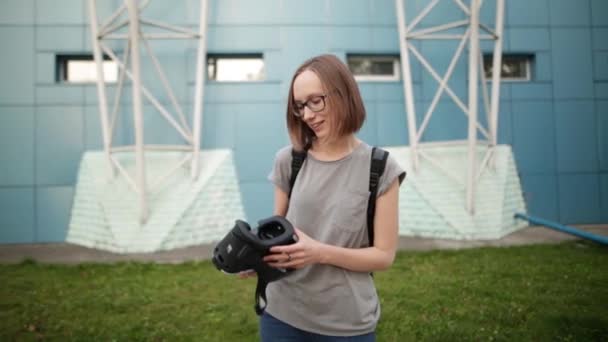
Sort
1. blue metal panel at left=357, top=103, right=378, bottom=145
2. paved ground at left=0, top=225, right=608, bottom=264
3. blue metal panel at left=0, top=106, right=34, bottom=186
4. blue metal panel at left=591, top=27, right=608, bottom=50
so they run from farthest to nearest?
blue metal panel at left=591, top=27, right=608, bottom=50 < blue metal panel at left=357, top=103, right=378, bottom=145 < blue metal panel at left=0, top=106, right=34, bottom=186 < paved ground at left=0, top=225, right=608, bottom=264

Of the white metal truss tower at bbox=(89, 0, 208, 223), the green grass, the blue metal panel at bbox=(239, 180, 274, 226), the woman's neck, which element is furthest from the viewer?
the blue metal panel at bbox=(239, 180, 274, 226)

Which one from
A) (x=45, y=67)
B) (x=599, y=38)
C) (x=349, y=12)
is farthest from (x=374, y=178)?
(x=599, y=38)

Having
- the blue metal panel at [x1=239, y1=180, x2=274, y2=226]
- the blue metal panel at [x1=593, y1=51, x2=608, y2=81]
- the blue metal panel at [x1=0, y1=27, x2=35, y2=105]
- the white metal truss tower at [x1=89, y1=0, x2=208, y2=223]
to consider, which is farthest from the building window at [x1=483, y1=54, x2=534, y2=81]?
the blue metal panel at [x1=0, y1=27, x2=35, y2=105]

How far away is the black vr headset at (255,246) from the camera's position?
47.1 inches

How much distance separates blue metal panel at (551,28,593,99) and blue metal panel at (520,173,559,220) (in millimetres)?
2340

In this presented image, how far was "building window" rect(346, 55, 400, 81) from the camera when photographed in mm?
9953

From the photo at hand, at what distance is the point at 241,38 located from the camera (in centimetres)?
948

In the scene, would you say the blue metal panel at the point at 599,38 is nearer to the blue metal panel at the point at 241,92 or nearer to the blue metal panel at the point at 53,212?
the blue metal panel at the point at 241,92

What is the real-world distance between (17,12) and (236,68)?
5.34 meters

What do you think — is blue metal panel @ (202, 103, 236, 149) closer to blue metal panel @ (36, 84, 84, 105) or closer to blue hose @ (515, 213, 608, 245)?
blue metal panel @ (36, 84, 84, 105)

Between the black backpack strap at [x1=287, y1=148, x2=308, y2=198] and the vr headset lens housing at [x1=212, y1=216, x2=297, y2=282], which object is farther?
the black backpack strap at [x1=287, y1=148, x2=308, y2=198]

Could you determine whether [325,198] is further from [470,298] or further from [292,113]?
[470,298]

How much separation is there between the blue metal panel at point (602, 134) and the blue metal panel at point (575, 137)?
0.41 feet

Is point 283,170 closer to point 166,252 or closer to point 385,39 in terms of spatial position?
point 166,252
